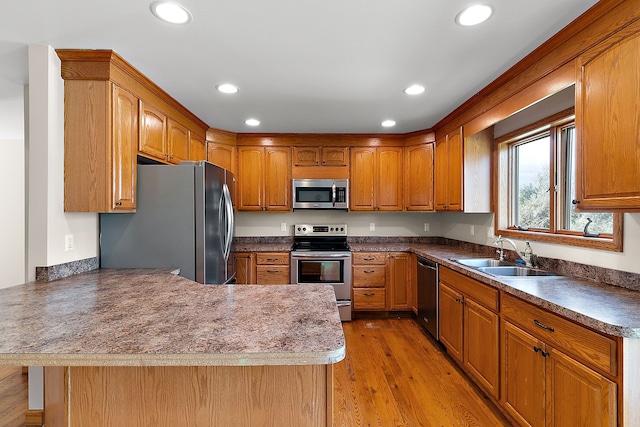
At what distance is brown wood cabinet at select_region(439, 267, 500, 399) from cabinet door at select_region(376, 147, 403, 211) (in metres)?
1.32

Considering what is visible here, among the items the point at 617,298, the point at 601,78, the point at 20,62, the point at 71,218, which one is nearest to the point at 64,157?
the point at 71,218

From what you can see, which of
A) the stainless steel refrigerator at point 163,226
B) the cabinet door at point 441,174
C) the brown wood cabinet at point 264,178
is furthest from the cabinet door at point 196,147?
the cabinet door at point 441,174

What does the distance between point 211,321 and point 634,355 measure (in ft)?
5.38

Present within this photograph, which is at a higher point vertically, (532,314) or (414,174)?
(414,174)

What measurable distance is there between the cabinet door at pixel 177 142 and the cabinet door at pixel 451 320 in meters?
2.80

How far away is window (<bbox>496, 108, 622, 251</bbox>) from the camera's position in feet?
6.55

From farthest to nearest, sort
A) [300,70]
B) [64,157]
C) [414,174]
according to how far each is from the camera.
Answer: [414,174] < [300,70] < [64,157]

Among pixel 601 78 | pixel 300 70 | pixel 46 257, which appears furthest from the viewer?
pixel 300 70

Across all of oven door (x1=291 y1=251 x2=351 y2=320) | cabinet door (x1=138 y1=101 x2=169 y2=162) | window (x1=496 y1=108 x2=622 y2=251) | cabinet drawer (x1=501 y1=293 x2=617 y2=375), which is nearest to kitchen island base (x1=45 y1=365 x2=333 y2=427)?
cabinet drawer (x1=501 y1=293 x2=617 y2=375)

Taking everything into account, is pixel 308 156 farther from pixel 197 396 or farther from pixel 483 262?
pixel 197 396

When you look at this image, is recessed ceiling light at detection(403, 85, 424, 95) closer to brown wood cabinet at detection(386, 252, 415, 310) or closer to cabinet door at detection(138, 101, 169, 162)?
brown wood cabinet at detection(386, 252, 415, 310)

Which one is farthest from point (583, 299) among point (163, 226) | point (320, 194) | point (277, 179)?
point (277, 179)

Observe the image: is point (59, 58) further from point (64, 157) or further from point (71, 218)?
point (71, 218)

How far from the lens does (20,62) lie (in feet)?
6.63
